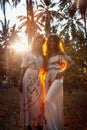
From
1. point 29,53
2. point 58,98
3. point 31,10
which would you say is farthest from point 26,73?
point 31,10

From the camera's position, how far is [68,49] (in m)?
24.1

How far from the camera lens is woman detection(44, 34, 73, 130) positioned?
21.3ft

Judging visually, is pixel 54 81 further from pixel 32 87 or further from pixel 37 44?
pixel 37 44

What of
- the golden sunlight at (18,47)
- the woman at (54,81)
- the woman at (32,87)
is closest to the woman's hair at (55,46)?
the woman at (54,81)

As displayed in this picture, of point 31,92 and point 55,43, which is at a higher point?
point 55,43

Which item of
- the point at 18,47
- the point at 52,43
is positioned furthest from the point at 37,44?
the point at 18,47

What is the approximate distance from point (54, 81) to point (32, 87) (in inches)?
25.0

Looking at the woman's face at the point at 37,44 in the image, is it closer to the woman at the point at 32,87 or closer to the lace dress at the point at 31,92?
the woman at the point at 32,87

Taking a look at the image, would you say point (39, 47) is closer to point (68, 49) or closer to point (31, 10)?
point (68, 49)

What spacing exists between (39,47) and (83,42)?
65.1 feet

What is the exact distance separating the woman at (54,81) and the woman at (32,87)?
0.86 feet

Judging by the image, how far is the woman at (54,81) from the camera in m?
6.48

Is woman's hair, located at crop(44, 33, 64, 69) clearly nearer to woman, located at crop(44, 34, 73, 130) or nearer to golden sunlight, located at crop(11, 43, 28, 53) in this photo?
woman, located at crop(44, 34, 73, 130)

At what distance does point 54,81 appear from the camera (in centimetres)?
663
